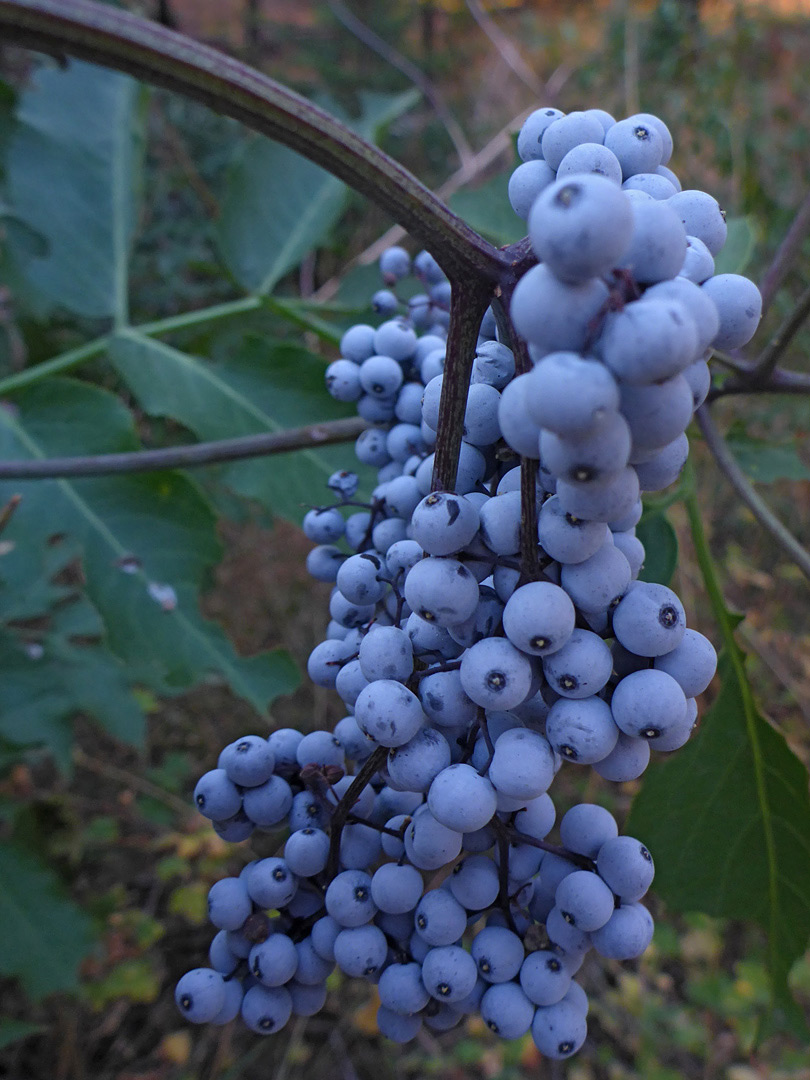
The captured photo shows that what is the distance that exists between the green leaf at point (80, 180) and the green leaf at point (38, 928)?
1557mm

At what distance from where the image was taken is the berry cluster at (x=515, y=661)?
1.66ft

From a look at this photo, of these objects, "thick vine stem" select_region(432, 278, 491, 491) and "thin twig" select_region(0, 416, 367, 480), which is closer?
"thick vine stem" select_region(432, 278, 491, 491)

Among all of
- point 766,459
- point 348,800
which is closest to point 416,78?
point 766,459

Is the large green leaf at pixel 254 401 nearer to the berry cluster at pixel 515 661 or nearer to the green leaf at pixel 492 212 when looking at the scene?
the green leaf at pixel 492 212

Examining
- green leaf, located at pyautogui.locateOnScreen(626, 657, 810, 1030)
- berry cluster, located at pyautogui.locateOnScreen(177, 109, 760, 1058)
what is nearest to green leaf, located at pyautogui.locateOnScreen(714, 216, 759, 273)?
green leaf, located at pyautogui.locateOnScreen(626, 657, 810, 1030)

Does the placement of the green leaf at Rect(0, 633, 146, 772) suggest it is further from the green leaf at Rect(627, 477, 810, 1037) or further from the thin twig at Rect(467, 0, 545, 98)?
the thin twig at Rect(467, 0, 545, 98)

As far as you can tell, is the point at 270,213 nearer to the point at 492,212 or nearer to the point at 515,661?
the point at 492,212

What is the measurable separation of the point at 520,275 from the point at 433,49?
698 centimetres

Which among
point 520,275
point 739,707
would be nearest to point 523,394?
point 520,275

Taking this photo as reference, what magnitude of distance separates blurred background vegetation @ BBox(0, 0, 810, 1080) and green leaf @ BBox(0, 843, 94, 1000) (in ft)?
0.04

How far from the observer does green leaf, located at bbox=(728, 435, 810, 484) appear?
1.64 meters

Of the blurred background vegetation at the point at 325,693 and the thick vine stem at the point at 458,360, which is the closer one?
the thick vine stem at the point at 458,360

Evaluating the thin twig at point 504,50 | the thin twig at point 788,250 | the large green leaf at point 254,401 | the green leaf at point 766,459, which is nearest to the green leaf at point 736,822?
the green leaf at point 766,459

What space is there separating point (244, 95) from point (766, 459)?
1.39 metres
